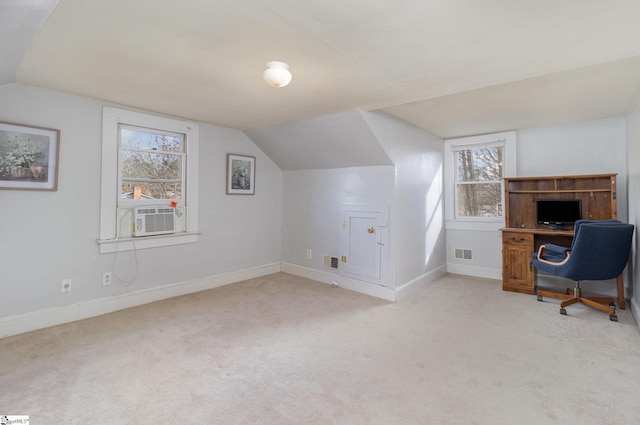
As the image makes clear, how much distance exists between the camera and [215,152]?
418 centimetres

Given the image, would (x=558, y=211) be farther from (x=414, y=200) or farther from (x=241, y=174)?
(x=241, y=174)

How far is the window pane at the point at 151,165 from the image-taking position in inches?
134

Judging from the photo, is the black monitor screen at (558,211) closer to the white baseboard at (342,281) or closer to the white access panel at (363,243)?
the white access panel at (363,243)

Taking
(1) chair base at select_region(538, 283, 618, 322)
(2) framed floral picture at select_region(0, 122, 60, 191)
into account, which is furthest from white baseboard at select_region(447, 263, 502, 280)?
(2) framed floral picture at select_region(0, 122, 60, 191)

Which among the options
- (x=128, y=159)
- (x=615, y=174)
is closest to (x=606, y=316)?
(x=615, y=174)

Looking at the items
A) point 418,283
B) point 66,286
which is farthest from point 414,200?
point 66,286

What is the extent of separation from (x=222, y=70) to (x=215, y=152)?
77.0 inches

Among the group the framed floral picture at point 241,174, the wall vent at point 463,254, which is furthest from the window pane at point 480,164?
the framed floral picture at point 241,174

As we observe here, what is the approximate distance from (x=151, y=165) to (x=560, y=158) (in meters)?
5.32

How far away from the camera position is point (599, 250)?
304 centimetres

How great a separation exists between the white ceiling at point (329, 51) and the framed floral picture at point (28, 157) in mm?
432

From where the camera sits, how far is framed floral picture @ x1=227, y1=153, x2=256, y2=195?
4336mm

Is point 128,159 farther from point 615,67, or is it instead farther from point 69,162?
point 615,67

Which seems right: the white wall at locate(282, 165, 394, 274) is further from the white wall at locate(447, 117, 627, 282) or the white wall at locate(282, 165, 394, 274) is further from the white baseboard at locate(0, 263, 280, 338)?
the white wall at locate(447, 117, 627, 282)
